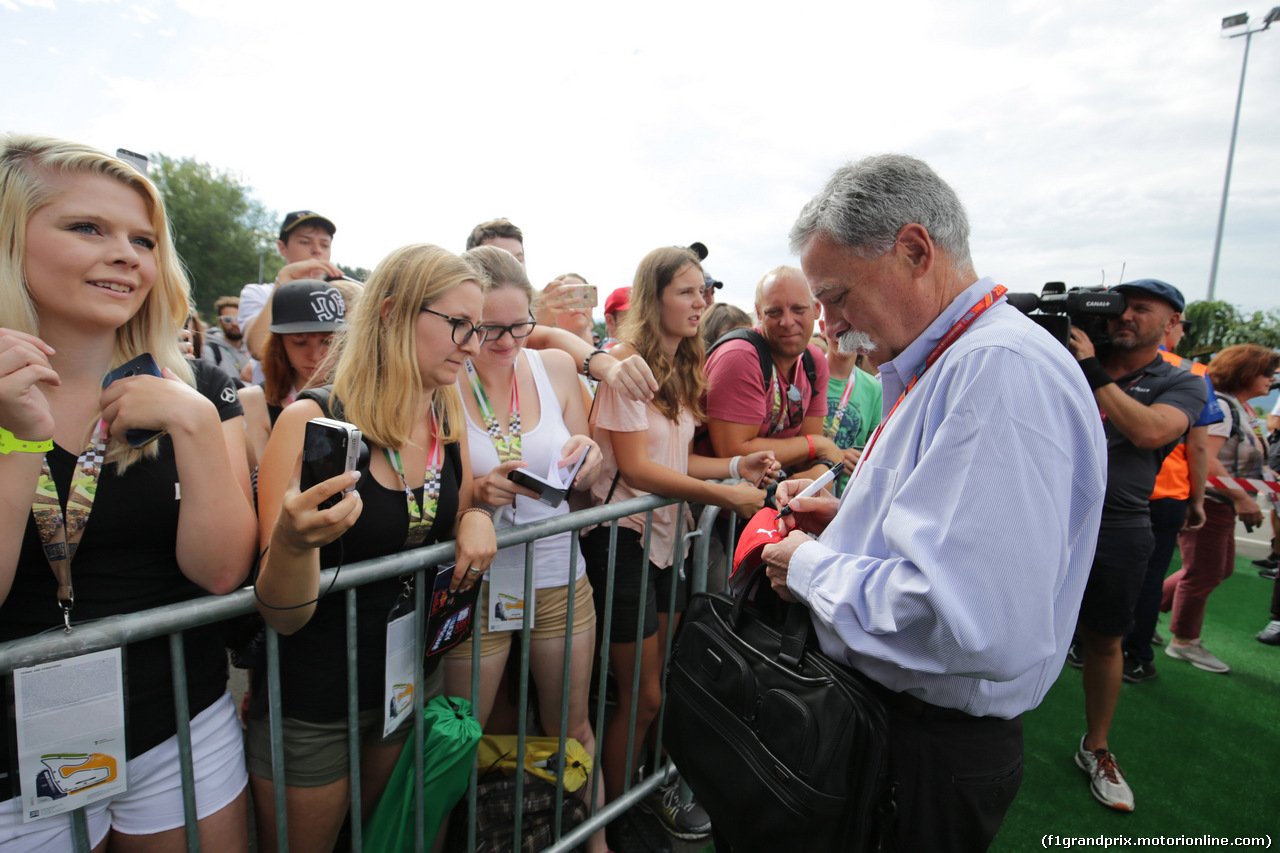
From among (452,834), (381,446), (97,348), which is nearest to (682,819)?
(452,834)

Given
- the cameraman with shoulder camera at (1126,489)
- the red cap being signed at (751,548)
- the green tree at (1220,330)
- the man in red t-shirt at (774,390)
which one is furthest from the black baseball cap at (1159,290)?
→ the green tree at (1220,330)

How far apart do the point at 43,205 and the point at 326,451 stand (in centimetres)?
83

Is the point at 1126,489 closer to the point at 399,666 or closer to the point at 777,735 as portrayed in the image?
the point at 777,735

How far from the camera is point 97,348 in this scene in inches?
56.1

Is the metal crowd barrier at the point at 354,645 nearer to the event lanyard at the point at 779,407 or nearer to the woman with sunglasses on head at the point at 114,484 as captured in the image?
the woman with sunglasses on head at the point at 114,484

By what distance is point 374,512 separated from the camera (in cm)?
167

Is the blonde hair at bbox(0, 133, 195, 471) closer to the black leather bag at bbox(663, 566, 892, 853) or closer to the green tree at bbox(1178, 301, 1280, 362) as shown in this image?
the black leather bag at bbox(663, 566, 892, 853)

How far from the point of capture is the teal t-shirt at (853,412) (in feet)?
12.7

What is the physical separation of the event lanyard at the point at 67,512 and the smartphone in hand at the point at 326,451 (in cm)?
47

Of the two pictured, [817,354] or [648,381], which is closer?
[648,381]

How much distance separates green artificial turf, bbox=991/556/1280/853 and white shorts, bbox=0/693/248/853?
10.1ft

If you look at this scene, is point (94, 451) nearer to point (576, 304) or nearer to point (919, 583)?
point (919, 583)

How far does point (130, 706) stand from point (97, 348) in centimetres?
82

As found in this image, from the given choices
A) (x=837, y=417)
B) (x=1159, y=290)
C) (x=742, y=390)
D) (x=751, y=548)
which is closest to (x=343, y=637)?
(x=751, y=548)
